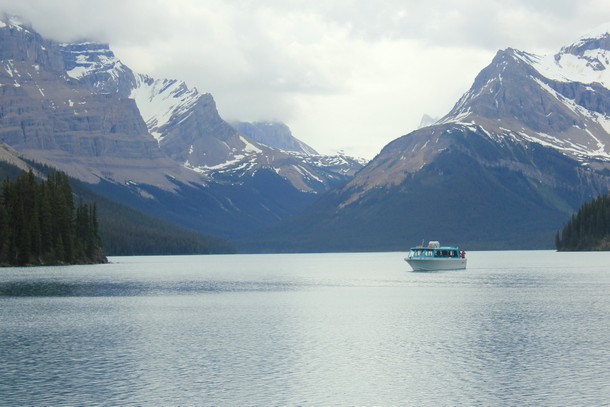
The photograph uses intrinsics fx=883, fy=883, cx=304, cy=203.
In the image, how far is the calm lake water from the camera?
188 ft

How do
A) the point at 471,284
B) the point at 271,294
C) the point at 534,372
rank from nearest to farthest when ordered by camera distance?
the point at 534,372, the point at 271,294, the point at 471,284

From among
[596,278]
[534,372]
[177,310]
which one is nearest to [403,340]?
[534,372]

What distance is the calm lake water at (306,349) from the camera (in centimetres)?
5716

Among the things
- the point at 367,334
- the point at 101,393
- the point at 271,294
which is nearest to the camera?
the point at 101,393

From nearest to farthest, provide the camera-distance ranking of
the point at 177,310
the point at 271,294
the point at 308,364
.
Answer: the point at 308,364, the point at 177,310, the point at 271,294

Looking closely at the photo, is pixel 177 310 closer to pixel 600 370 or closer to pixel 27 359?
pixel 27 359

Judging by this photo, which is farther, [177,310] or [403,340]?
[177,310]

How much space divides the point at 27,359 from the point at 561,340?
46594mm

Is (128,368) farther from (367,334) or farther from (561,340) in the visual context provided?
(561,340)

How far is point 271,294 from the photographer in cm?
14662

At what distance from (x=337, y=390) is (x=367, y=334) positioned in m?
29.1

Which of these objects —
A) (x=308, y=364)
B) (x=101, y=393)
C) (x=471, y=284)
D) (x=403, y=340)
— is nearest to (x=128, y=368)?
(x=101, y=393)

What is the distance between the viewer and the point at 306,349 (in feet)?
252

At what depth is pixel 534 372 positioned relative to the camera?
63969 mm
